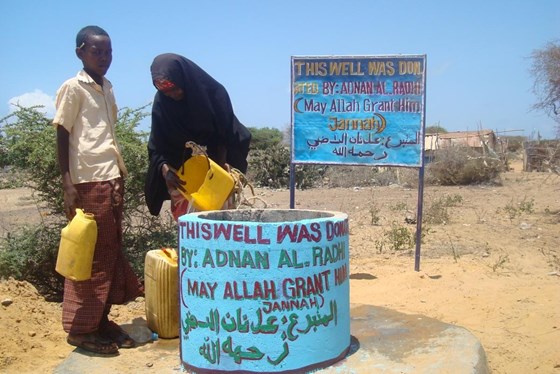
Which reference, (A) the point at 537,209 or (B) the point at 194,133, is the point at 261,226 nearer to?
(B) the point at 194,133

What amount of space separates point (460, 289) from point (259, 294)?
2.90m

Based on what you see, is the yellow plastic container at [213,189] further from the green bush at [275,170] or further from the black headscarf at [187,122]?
the green bush at [275,170]

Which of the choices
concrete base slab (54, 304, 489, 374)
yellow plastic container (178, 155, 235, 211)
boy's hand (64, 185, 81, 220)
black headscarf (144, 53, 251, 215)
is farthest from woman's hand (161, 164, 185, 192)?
concrete base slab (54, 304, 489, 374)

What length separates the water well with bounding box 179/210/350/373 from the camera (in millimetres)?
3033

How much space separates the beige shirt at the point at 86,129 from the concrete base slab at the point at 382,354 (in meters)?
1.13

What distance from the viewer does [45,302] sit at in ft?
16.0

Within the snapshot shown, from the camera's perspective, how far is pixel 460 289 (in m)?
5.32

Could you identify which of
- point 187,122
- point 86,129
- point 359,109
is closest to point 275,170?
point 359,109

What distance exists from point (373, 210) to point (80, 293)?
265 inches

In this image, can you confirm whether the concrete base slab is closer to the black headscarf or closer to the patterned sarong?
the patterned sarong

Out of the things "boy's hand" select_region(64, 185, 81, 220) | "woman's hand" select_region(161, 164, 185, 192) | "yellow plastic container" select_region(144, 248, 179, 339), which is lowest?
"yellow plastic container" select_region(144, 248, 179, 339)

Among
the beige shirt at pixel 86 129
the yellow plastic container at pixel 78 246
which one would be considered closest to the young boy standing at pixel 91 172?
the beige shirt at pixel 86 129

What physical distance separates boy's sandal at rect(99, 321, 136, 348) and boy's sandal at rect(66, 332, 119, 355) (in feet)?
0.29

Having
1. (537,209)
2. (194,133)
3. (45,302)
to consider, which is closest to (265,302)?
(194,133)
